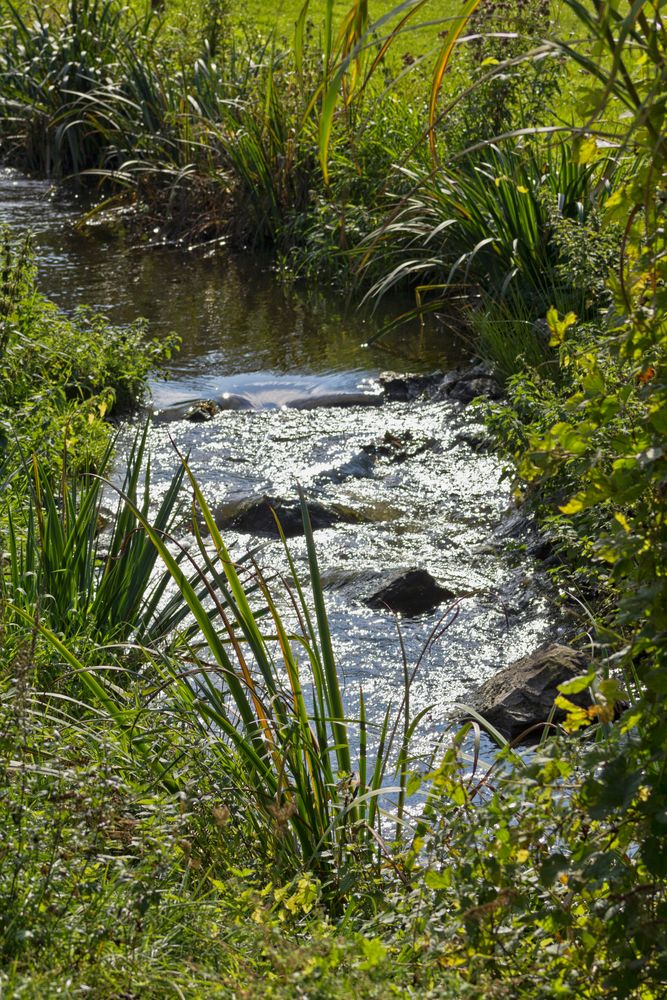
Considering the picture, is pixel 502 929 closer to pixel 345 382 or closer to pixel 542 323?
Result: pixel 542 323

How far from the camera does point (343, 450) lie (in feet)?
23.3

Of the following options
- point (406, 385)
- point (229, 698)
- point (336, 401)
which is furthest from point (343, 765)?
point (406, 385)

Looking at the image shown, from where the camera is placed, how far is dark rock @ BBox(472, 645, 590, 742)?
13.4ft

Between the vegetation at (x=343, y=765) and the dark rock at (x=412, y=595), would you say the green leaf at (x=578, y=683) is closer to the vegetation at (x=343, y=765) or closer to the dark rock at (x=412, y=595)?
the vegetation at (x=343, y=765)

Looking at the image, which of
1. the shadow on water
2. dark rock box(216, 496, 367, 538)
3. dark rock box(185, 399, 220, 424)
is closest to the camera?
dark rock box(216, 496, 367, 538)

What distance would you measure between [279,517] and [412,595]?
3.68ft

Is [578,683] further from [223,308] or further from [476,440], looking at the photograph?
[223,308]

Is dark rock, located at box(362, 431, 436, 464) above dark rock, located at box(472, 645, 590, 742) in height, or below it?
above

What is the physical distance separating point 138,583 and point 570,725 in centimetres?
230

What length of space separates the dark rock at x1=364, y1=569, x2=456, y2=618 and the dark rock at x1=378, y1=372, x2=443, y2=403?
2.71 m

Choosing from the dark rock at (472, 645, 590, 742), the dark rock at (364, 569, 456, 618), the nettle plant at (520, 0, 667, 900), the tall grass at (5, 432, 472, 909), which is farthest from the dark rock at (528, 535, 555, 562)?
the nettle plant at (520, 0, 667, 900)

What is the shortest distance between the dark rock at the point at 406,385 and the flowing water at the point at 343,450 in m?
0.10

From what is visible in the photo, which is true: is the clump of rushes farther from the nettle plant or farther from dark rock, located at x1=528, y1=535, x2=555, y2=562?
the nettle plant

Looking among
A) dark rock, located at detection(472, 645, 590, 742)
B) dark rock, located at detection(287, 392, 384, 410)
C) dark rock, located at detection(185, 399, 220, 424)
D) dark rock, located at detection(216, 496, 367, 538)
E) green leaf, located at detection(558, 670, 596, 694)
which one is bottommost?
dark rock, located at detection(472, 645, 590, 742)
